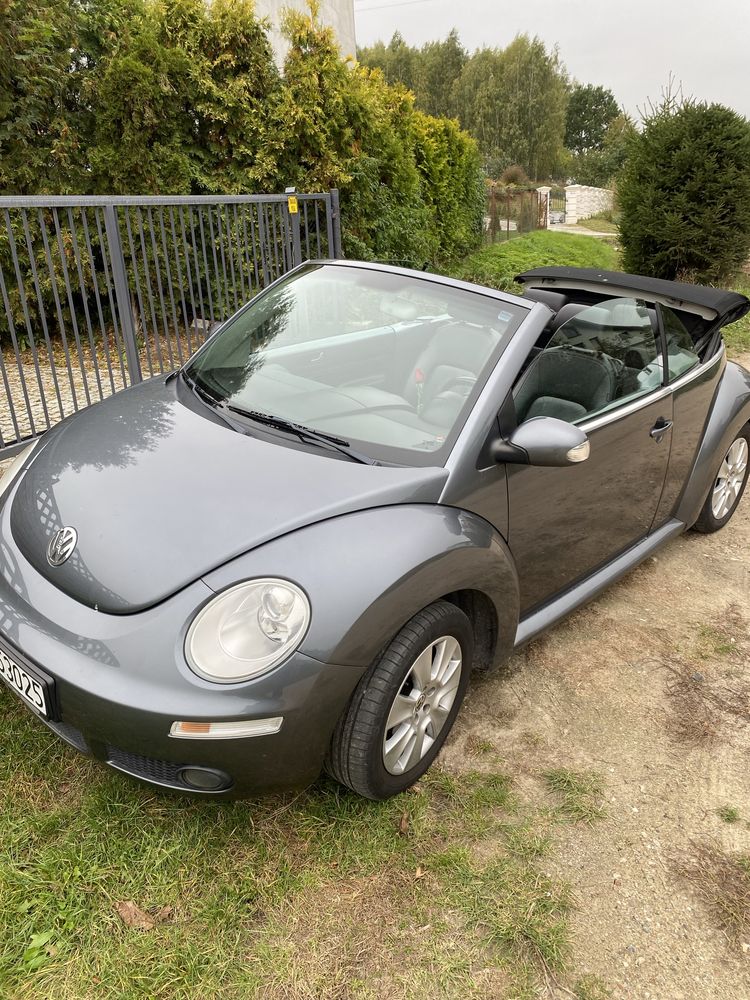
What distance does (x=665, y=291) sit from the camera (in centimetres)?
345

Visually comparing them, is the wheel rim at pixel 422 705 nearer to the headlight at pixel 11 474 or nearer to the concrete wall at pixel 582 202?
the headlight at pixel 11 474

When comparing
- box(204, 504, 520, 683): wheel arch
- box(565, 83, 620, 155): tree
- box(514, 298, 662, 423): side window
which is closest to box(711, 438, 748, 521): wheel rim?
box(514, 298, 662, 423): side window

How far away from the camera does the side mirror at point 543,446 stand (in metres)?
2.30

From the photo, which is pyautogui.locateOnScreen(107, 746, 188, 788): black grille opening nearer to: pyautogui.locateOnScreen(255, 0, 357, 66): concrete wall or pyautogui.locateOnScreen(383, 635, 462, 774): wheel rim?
pyautogui.locateOnScreen(383, 635, 462, 774): wheel rim

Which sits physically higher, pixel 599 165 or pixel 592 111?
pixel 592 111

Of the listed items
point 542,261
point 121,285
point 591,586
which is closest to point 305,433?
point 591,586

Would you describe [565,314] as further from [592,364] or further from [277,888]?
[277,888]

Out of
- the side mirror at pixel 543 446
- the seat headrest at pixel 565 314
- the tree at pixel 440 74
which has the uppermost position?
the tree at pixel 440 74

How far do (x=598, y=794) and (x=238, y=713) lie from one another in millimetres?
1305

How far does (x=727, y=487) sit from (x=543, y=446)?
7.75 ft

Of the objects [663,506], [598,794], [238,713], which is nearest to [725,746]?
[598,794]

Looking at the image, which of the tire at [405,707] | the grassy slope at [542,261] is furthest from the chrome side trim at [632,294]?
the grassy slope at [542,261]

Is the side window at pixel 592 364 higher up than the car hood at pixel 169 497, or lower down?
higher up

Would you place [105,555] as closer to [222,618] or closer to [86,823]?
[222,618]
